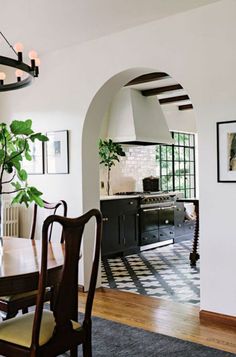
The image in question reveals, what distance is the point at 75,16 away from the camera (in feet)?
12.0

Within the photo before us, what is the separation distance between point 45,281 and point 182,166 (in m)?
7.35

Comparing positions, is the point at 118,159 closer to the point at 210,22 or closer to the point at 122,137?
the point at 122,137

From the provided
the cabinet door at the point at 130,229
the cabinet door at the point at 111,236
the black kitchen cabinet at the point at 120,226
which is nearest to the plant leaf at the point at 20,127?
the black kitchen cabinet at the point at 120,226

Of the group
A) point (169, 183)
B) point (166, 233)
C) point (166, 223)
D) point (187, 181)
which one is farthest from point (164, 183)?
point (166, 233)

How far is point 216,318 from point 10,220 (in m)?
2.84

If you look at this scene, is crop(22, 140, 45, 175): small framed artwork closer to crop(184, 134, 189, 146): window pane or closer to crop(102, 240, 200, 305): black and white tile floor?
crop(102, 240, 200, 305): black and white tile floor

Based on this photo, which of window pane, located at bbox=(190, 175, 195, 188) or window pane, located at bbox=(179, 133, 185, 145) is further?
window pane, located at bbox=(190, 175, 195, 188)

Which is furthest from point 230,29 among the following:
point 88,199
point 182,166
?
point 182,166

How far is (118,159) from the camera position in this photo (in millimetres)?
6996

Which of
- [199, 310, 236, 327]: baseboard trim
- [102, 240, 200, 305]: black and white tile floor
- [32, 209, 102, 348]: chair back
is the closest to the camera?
[32, 209, 102, 348]: chair back

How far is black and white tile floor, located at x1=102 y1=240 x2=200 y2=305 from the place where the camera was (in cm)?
436

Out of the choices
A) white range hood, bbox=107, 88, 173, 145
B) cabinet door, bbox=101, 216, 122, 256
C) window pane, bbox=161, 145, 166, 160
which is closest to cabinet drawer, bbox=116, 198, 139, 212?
cabinet door, bbox=101, 216, 122, 256

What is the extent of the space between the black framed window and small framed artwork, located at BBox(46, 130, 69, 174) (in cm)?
380

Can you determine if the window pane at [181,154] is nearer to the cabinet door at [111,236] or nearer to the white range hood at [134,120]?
the white range hood at [134,120]
